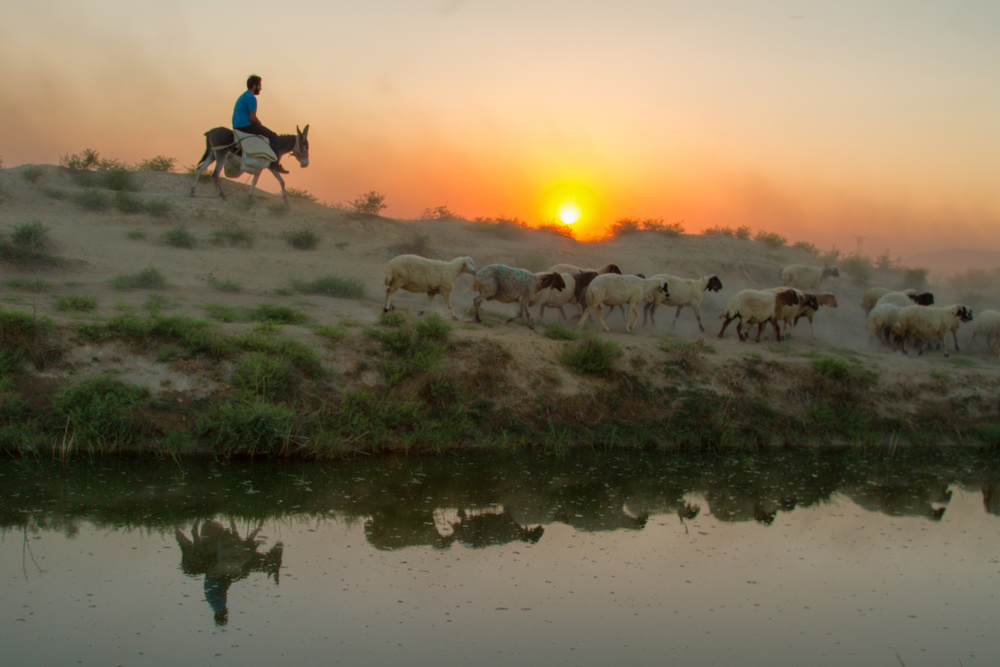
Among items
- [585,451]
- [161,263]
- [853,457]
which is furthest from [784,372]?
[161,263]

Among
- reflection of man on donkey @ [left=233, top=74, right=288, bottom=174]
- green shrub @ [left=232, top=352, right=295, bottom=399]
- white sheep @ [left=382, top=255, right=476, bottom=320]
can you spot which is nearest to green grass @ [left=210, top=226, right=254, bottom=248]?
reflection of man on donkey @ [left=233, top=74, right=288, bottom=174]

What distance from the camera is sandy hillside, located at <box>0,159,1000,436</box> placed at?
1017 centimetres

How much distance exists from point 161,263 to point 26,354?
19.2ft

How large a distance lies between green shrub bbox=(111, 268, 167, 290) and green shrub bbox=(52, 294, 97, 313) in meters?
1.90

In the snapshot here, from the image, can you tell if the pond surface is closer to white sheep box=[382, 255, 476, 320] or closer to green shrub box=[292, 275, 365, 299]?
white sheep box=[382, 255, 476, 320]

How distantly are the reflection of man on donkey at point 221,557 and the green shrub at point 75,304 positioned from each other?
18.4 feet

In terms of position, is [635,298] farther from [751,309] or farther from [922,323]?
[922,323]

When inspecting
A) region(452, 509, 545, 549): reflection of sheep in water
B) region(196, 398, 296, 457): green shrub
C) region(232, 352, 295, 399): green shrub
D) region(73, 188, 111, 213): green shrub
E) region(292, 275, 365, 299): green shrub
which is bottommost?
region(452, 509, 545, 549): reflection of sheep in water

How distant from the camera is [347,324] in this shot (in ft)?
34.8

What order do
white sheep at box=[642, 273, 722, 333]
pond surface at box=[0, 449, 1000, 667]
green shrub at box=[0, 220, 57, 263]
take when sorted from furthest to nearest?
white sheep at box=[642, 273, 722, 333] → green shrub at box=[0, 220, 57, 263] → pond surface at box=[0, 449, 1000, 667]

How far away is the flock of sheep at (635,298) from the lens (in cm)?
1184

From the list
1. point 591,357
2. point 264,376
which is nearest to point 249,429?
point 264,376

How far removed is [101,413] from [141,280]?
210 inches

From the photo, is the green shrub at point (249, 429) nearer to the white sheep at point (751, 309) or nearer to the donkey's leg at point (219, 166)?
the white sheep at point (751, 309)
